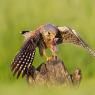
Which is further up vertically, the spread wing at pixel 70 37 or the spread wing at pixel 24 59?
the spread wing at pixel 70 37

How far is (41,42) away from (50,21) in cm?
286

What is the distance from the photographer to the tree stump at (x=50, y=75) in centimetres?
354

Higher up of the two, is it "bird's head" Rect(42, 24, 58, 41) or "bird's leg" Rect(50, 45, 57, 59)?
"bird's head" Rect(42, 24, 58, 41)

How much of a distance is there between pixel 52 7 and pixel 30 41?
3.39 metres

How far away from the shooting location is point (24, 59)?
11.3ft

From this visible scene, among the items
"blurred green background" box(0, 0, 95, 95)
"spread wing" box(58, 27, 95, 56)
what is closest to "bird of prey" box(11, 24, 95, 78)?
"spread wing" box(58, 27, 95, 56)

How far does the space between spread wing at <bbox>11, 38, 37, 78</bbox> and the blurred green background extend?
6.39ft

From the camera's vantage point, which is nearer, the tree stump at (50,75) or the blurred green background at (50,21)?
the tree stump at (50,75)

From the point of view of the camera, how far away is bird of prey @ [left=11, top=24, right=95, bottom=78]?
3.42 metres

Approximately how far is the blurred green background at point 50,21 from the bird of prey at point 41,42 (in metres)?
1.73

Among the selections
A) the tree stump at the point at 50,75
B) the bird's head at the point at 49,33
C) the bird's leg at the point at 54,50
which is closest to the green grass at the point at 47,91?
the tree stump at the point at 50,75

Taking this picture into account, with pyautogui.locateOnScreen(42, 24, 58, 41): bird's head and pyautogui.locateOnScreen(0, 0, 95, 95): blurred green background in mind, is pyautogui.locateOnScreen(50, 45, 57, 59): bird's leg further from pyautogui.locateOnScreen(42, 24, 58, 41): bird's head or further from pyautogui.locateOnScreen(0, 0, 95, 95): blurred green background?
pyautogui.locateOnScreen(0, 0, 95, 95): blurred green background

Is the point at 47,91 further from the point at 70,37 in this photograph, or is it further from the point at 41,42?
the point at 70,37

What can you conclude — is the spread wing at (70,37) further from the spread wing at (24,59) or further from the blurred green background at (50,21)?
the blurred green background at (50,21)
